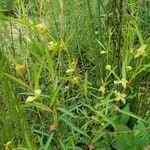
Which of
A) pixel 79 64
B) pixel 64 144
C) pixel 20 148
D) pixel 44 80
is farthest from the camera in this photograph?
pixel 79 64

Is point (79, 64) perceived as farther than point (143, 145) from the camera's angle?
Yes

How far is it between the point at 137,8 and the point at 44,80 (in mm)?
539

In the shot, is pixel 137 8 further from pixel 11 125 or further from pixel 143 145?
pixel 11 125

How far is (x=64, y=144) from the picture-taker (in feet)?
5.12

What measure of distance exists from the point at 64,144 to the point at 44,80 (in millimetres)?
459

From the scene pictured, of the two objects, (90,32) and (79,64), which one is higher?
(90,32)

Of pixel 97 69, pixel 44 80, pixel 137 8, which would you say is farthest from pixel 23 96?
pixel 137 8

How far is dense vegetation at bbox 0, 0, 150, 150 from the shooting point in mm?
1396

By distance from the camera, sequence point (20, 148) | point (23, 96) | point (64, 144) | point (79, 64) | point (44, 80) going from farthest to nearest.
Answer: point (79, 64), point (44, 80), point (23, 96), point (64, 144), point (20, 148)

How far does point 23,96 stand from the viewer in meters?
1.84

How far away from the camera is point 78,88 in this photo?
1.84 meters

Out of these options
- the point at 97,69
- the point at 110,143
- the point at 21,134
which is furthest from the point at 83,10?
the point at 21,134

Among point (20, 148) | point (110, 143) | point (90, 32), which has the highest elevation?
point (90, 32)

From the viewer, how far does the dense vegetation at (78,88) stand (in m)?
1.40
